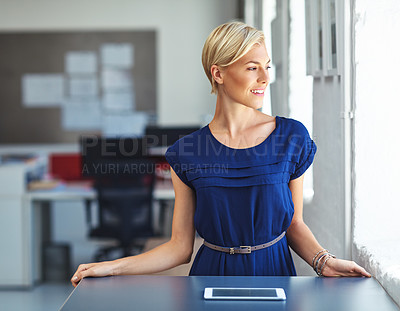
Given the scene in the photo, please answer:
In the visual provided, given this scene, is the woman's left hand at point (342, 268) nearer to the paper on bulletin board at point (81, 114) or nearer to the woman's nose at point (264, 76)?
the woman's nose at point (264, 76)

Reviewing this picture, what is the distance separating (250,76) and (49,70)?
5.30 m

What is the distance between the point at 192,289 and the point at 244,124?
0.48 m

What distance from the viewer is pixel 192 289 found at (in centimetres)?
125

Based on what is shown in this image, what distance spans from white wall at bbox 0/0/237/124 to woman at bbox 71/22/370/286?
15.8 feet

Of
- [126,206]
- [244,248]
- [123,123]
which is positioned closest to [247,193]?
[244,248]

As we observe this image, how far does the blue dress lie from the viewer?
1410 millimetres

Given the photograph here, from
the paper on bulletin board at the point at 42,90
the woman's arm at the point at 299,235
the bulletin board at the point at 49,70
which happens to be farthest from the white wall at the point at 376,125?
the paper on bulletin board at the point at 42,90

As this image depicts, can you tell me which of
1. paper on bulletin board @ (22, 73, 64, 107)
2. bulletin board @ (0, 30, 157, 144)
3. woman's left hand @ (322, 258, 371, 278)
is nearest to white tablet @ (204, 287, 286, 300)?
woman's left hand @ (322, 258, 371, 278)

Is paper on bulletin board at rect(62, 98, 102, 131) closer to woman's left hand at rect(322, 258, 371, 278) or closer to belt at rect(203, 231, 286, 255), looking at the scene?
belt at rect(203, 231, 286, 255)

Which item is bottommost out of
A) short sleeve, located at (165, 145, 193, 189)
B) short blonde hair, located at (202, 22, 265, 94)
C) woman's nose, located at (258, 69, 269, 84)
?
short sleeve, located at (165, 145, 193, 189)

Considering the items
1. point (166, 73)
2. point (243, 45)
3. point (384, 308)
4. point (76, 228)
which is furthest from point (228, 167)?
point (166, 73)

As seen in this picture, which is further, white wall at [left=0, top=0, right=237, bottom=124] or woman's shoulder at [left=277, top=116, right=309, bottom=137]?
white wall at [left=0, top=0, right=237, bottom=124]

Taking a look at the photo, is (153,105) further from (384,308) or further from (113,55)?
(384,308)

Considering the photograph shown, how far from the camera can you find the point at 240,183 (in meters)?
1.41
